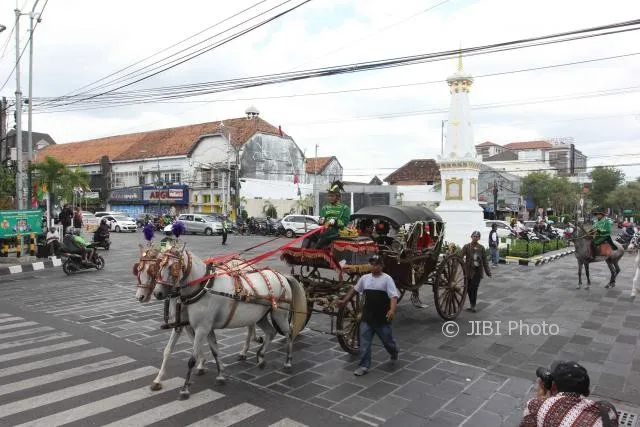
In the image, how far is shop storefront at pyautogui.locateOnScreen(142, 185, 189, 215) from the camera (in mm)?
43656

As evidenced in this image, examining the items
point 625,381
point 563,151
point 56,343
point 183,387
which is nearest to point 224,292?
point 183,387

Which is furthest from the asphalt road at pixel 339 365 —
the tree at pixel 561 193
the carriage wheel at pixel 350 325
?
the tree at pixel 561 193

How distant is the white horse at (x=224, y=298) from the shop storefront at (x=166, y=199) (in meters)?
39.3

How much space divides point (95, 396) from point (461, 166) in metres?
17.4

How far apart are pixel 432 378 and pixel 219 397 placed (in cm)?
264

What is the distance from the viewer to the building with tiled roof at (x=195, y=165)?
137ft

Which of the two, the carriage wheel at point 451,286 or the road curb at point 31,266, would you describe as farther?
the road curb at point 31,266

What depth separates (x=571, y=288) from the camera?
12133 mm

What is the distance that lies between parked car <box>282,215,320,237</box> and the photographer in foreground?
26.5m

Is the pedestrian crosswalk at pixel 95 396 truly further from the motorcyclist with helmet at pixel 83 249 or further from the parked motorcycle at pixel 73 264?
the motorcyclist with helmet at pixel 83 249

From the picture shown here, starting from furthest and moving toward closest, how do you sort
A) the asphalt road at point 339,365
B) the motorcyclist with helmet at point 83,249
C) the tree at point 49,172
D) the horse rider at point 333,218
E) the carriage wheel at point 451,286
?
the tree at point 49,172 < the motorcyclist with helmet at point 83,249 < the carriage wheel at point 451,286 < the horse rider at point 333,218 < the asphalt road at point 339,365

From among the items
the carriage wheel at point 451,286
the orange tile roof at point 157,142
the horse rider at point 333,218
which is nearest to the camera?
the horse rider at point 333,218

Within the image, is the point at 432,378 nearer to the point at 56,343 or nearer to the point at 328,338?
the point at 328,338

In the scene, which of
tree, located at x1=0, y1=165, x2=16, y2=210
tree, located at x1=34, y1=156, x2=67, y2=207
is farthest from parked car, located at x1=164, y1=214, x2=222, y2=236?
tree, located at x1=0, y1=165, x2=16, y2=210
